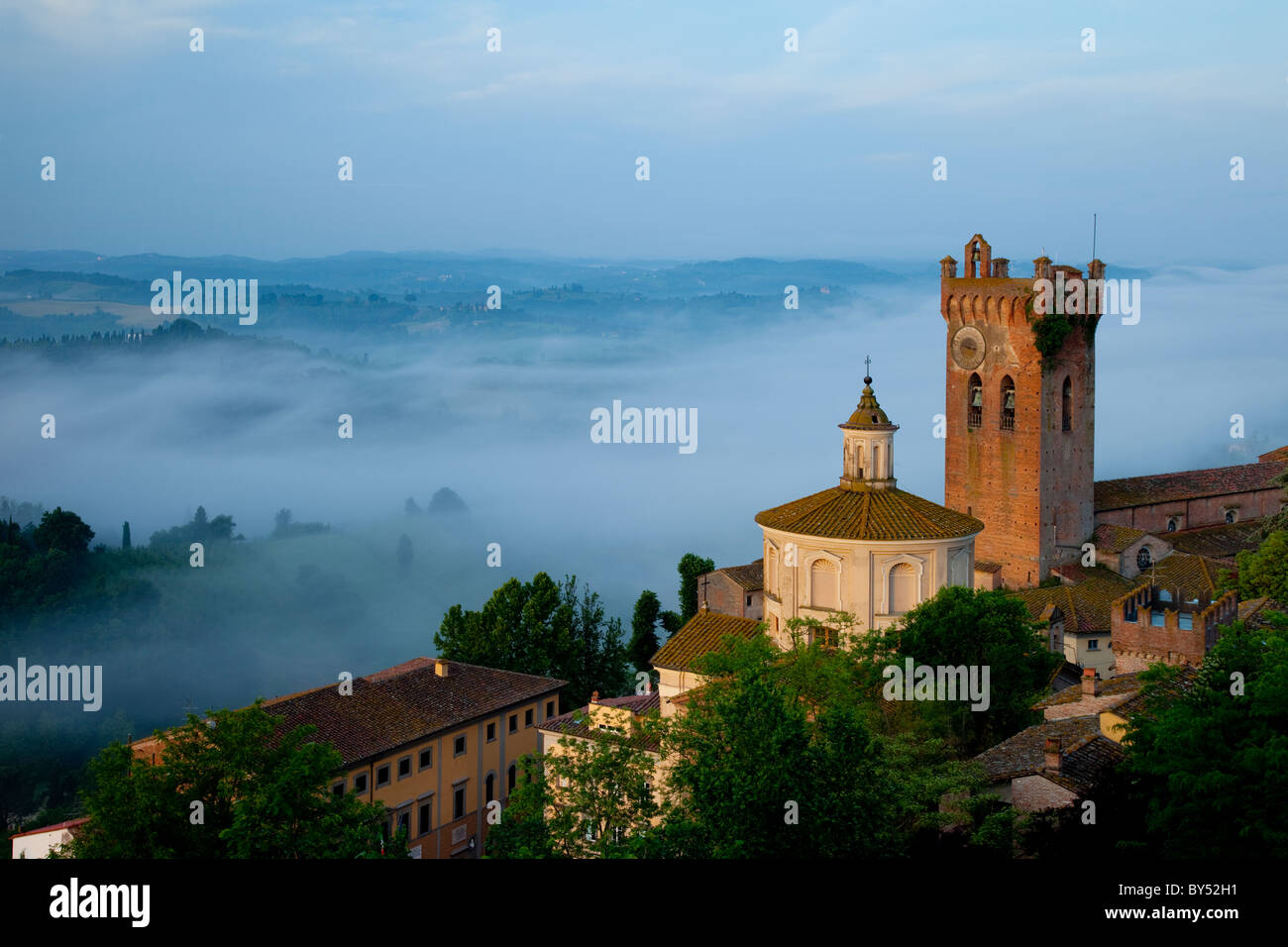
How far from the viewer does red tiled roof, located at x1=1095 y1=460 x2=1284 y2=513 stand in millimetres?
68500

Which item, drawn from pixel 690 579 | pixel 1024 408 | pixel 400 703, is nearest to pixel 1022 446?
pixel 1024 408

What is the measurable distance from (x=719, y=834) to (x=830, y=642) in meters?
14.9

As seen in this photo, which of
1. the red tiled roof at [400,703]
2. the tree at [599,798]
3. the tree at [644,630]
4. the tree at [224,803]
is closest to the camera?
the tree at [599,798]

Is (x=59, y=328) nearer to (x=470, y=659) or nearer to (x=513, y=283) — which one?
(x=513, y=283)

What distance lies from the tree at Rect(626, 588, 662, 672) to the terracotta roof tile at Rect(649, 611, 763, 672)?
2381 cm

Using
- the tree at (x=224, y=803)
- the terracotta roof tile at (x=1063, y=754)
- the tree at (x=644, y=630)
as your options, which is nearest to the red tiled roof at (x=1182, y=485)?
the tree at (x=644, y=630)

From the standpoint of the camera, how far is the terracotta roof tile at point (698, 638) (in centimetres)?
3791

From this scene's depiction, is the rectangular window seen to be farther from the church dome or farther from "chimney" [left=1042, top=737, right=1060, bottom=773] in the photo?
"chimney" [left=1042, top=737, right=1060, bottom=773]

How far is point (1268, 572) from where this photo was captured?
159 feet

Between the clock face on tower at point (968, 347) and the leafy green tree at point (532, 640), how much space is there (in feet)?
75.0

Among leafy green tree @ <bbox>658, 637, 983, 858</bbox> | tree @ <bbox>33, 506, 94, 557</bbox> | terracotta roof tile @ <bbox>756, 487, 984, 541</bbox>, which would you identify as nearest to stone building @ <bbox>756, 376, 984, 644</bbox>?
terracotta roof tile @ <bbox>756, 487, 984, 541</bbox>

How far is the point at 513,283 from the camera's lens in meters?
158

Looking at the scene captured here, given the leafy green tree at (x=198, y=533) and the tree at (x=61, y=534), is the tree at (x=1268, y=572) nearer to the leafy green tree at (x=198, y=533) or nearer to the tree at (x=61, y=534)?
the tree at (x=61, y=534)

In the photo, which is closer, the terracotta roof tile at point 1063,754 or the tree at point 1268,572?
the terracotta roof tile at point 1063,754
